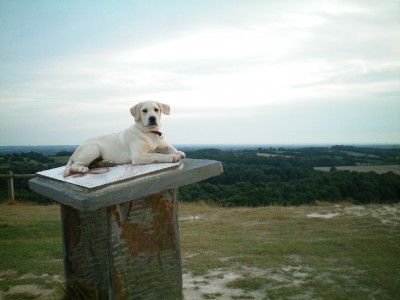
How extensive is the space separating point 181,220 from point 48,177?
6.37m

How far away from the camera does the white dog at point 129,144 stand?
4383 mm

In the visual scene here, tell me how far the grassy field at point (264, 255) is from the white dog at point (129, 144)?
1.88 m

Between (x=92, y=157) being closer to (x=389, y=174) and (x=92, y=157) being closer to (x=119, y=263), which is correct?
(x=119, y=263)

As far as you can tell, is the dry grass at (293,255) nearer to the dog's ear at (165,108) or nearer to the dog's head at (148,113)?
the dog's head at (148,113)

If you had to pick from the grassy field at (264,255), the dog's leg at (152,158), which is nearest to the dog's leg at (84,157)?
the dog's leg at (152,158)

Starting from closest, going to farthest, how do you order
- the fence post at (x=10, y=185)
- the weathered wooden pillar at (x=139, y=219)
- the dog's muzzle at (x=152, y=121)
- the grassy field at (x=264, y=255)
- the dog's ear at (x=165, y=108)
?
the weathered wooden pillar at (x=139, y=219) → the dog's muzzle at (x=152, y=121) → the dog's ear at (x=165, y=108) → the grassy field at (x=264, y=255) → the fence post at (x=10, y=185)

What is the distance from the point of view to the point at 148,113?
446cm

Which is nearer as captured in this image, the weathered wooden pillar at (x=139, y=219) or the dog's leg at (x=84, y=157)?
the weathered wooden pillar at (x=139, y=219)

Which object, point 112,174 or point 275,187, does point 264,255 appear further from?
point 275,187

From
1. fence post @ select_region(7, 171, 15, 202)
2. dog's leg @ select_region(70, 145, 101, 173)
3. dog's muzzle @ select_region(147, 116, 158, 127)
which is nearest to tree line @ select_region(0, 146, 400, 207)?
fence post @ select_region(7, 171, 15, 202)

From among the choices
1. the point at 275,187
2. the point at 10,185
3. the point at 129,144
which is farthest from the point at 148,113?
the point at 275,187

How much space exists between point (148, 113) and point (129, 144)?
51 centimetres

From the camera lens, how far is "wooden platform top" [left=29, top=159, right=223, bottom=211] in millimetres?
3316

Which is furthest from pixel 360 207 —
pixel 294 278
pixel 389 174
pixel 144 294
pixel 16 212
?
pixel 389 174
